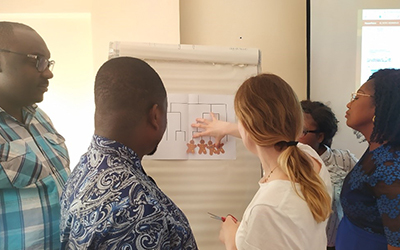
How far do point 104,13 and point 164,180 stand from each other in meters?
1.06

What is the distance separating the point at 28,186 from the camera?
0.85m

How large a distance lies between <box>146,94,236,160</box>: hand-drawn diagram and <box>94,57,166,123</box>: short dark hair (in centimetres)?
57

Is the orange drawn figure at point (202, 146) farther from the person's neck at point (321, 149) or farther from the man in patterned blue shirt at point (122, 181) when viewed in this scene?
the person's neck at point (321, 149)

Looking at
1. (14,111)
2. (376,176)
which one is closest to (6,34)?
(14,111)

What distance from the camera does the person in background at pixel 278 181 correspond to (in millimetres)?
696

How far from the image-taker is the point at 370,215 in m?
0.98

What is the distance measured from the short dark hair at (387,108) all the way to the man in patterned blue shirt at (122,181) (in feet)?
2.77

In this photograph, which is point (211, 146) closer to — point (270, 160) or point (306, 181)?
point (270, 160)

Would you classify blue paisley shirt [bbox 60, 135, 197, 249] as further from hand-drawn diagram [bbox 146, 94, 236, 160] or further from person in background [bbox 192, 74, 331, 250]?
hand-drawn diagram [bbox 146, 94, 236, 160]

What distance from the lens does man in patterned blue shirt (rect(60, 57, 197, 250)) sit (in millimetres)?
542

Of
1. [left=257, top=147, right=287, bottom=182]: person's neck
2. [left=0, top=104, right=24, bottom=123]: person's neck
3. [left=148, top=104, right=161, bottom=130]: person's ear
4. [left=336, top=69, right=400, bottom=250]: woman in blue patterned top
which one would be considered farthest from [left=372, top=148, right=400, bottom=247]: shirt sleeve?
[left=0, top=104, right=24, bottom=123]: person's neck

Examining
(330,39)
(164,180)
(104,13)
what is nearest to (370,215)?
(164,180)

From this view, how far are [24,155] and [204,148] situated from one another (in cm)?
71

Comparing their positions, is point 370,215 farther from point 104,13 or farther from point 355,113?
point 104,13
